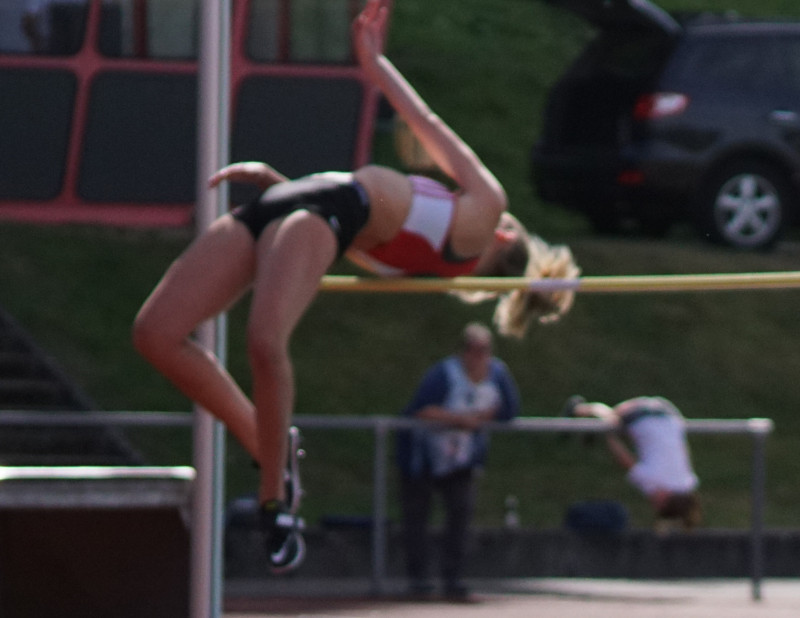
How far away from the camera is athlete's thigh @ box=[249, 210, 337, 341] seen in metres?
4.90

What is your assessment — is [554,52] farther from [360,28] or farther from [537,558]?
[360,28]

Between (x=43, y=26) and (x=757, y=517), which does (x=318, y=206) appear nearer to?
(x=757, y=517)

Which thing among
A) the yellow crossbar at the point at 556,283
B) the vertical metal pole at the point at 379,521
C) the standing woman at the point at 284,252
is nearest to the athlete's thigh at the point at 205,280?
the standing woman at the point at 284,252

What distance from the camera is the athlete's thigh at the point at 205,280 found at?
4953 millimetres

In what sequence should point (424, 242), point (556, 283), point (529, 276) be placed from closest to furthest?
1. point (424, 242)
2. point (556, 283)
3. point (529, 276)

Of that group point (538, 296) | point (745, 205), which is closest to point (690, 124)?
point (745, 205)

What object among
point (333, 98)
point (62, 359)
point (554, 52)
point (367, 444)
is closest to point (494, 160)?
point (554, 52)

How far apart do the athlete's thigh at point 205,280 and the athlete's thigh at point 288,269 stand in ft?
0.18

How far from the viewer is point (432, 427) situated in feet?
28.8

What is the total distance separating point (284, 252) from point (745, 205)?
9.59 metres

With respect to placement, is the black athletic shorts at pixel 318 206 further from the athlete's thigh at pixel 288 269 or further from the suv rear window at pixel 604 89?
the suv rear window at pixel 604 89

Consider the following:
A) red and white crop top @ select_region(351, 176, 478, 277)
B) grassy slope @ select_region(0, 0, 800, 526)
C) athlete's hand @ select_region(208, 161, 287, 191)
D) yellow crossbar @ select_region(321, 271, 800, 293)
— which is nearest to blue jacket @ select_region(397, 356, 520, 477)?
grassy slope @ select_region(0, 0, 800, 526)

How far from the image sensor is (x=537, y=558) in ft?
31.8

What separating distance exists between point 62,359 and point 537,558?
4.92 meters
